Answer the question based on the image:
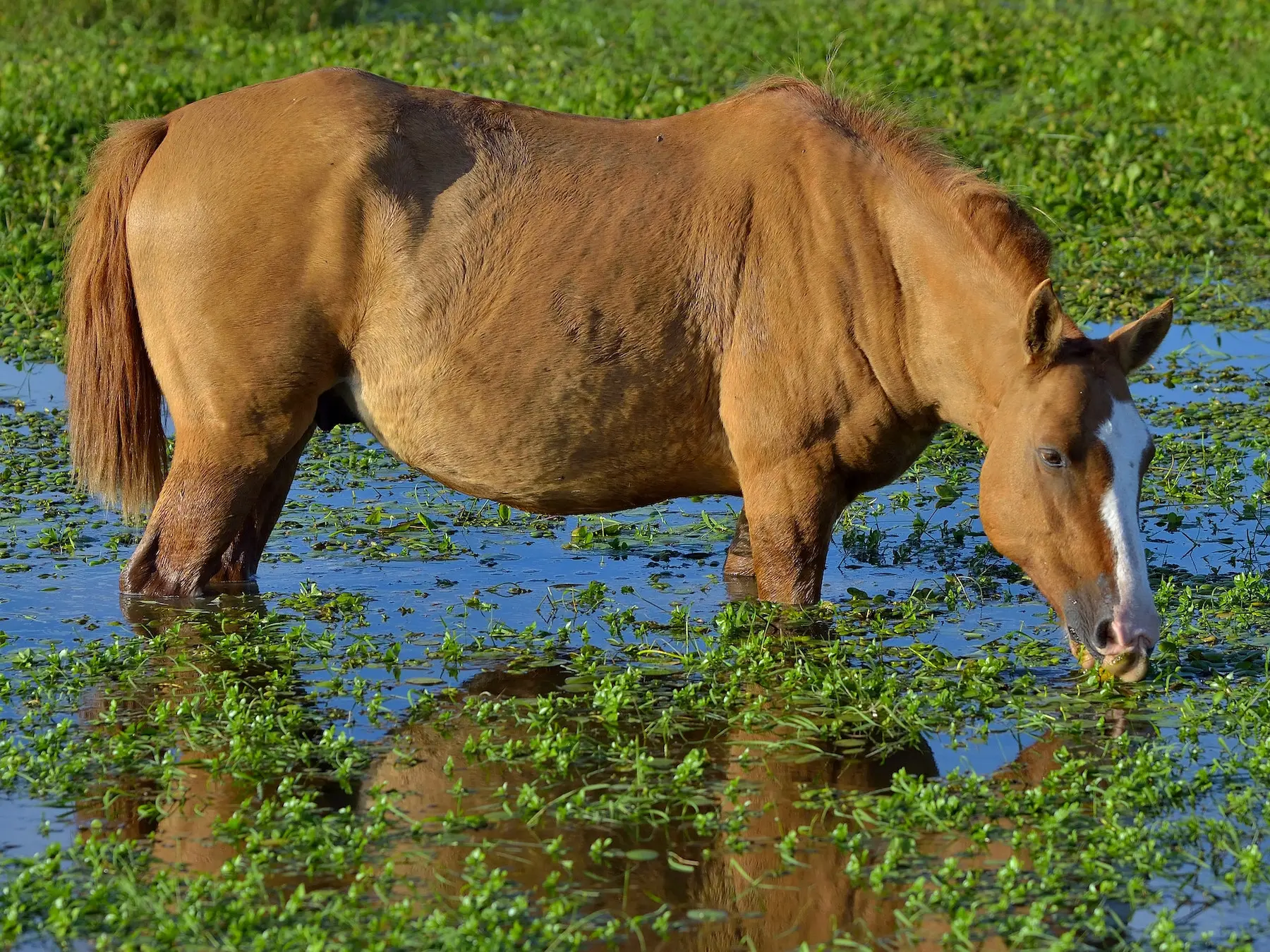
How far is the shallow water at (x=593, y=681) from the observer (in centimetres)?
430

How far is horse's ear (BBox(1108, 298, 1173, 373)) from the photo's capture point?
213 inches

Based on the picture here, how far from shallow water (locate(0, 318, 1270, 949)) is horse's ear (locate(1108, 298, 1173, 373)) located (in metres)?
0.99

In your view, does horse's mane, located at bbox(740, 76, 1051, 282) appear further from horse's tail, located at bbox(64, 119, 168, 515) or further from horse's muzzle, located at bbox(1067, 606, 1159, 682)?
Result: horse's tail, located at bbox(64, 119, 168, 515)

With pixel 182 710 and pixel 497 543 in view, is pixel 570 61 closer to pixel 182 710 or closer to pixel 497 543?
pixel 497 543

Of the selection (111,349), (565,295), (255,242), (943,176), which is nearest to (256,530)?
(111,349)

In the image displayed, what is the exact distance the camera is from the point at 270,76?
1288cm

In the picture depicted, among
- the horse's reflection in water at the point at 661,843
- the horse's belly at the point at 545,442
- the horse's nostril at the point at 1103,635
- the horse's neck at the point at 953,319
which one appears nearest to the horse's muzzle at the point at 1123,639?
the horse's nostril at the point at 1103,635

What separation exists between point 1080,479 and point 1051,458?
0.11 m

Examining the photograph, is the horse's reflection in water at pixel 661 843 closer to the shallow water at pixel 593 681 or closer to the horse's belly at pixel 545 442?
the shallow water at pixel 593 681

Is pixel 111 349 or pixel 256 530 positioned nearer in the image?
pixel 111 349

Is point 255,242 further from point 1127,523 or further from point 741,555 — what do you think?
point 1127,523

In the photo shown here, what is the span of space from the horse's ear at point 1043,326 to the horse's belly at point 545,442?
43.1 inches

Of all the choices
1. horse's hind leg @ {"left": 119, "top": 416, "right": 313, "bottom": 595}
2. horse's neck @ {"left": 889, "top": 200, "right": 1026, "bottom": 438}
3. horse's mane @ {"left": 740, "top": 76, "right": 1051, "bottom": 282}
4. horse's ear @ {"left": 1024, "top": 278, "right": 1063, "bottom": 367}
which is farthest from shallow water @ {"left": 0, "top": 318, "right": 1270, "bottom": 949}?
horse's mane @ {"left": 740, "top": 76, "right": 1051, "bottom": 282}

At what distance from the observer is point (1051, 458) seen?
17.5 feet
